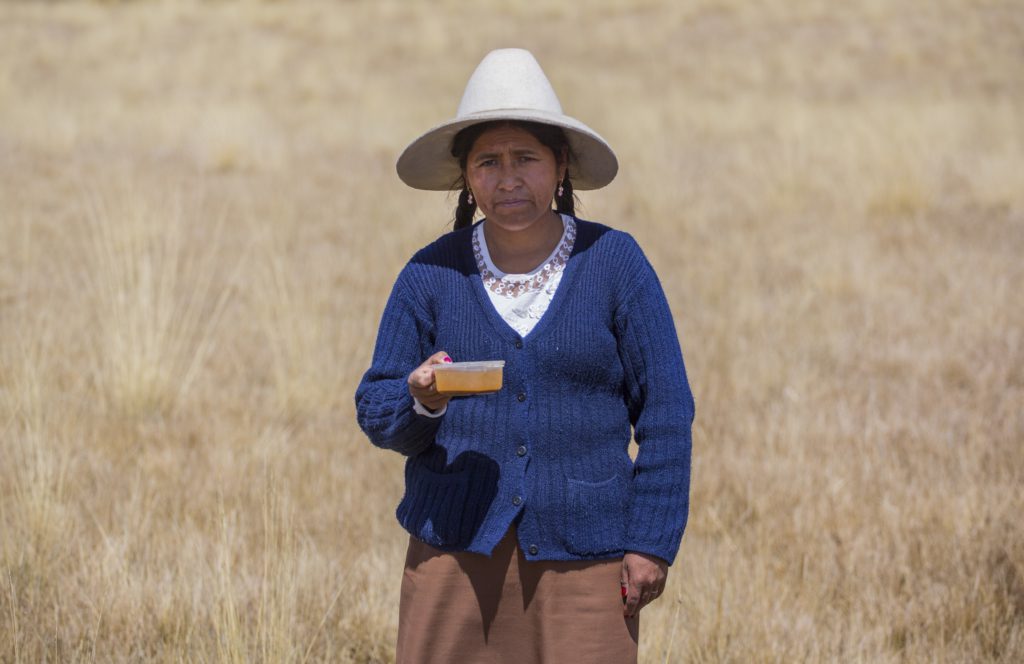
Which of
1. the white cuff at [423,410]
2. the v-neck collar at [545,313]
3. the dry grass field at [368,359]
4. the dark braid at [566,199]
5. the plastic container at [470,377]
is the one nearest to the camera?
the plastic container at [470,377]

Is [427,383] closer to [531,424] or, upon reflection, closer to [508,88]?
[531,424]

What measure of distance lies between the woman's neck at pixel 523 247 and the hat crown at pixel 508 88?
245 mm

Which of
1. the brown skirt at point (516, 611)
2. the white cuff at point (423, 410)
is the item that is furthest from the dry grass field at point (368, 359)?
the white cuff at point (423, 410)

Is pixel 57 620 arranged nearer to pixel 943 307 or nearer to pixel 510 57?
pixel 510 57

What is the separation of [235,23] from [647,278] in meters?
23.9

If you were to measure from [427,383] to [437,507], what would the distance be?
35cm

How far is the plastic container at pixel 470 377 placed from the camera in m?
2.02

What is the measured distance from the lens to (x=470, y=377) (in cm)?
203

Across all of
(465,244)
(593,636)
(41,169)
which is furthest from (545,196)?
(41,169)

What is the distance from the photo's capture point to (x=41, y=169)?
37.0ft

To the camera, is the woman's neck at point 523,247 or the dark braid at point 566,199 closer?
the woman's neck at point 523,247

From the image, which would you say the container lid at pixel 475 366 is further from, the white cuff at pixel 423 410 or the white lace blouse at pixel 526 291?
the white lace blouse at pixel 526 291

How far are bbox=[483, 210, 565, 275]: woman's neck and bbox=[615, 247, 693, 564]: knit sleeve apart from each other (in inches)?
7.8

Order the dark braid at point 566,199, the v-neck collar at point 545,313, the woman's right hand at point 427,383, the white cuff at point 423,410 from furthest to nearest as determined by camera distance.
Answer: the dark braid at point 566,199 → the v-neck collar at point 545,313 → the white cuff at point 423,410 → the woman's right hand at point 427,383
